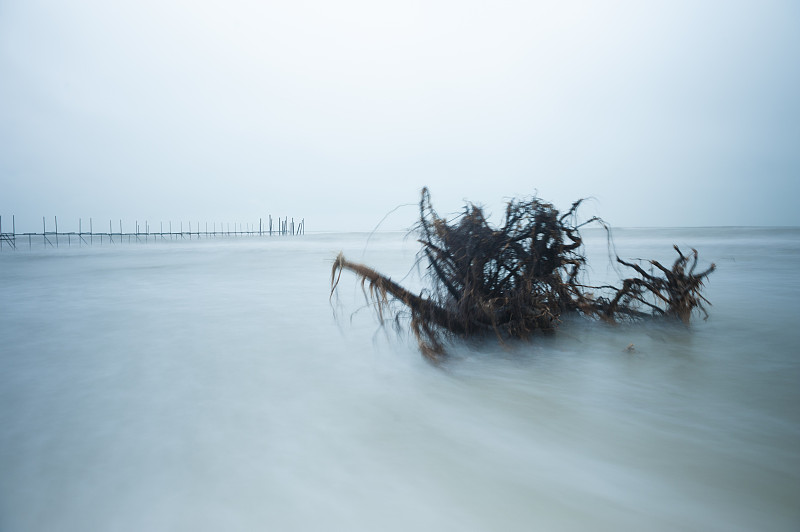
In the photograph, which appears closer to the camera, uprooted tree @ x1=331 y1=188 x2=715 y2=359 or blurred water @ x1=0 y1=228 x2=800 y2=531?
blurred water @ x1=0 y1=228 x2=800 y2=531

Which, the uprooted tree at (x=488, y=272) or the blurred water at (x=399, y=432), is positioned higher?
the uprooted tree at (x=488, y=272)

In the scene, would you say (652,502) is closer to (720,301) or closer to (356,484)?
(356,484)

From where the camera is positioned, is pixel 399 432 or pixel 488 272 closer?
pixel 399 432

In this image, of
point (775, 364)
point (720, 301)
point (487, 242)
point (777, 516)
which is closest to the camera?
point (777, 516)

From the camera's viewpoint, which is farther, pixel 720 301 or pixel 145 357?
pixel 720 301

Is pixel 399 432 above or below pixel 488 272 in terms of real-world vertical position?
below

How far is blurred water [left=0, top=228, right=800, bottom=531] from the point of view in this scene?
5.12 ft

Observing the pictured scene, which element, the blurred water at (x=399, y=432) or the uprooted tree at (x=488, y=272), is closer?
the blurred water at (x=399, y=432)

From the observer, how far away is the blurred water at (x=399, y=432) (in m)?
1.56

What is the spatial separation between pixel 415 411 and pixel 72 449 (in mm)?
1728

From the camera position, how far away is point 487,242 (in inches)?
148

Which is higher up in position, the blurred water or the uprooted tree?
the uprooted tree

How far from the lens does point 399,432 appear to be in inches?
84.3

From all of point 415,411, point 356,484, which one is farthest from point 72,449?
point 415,411
